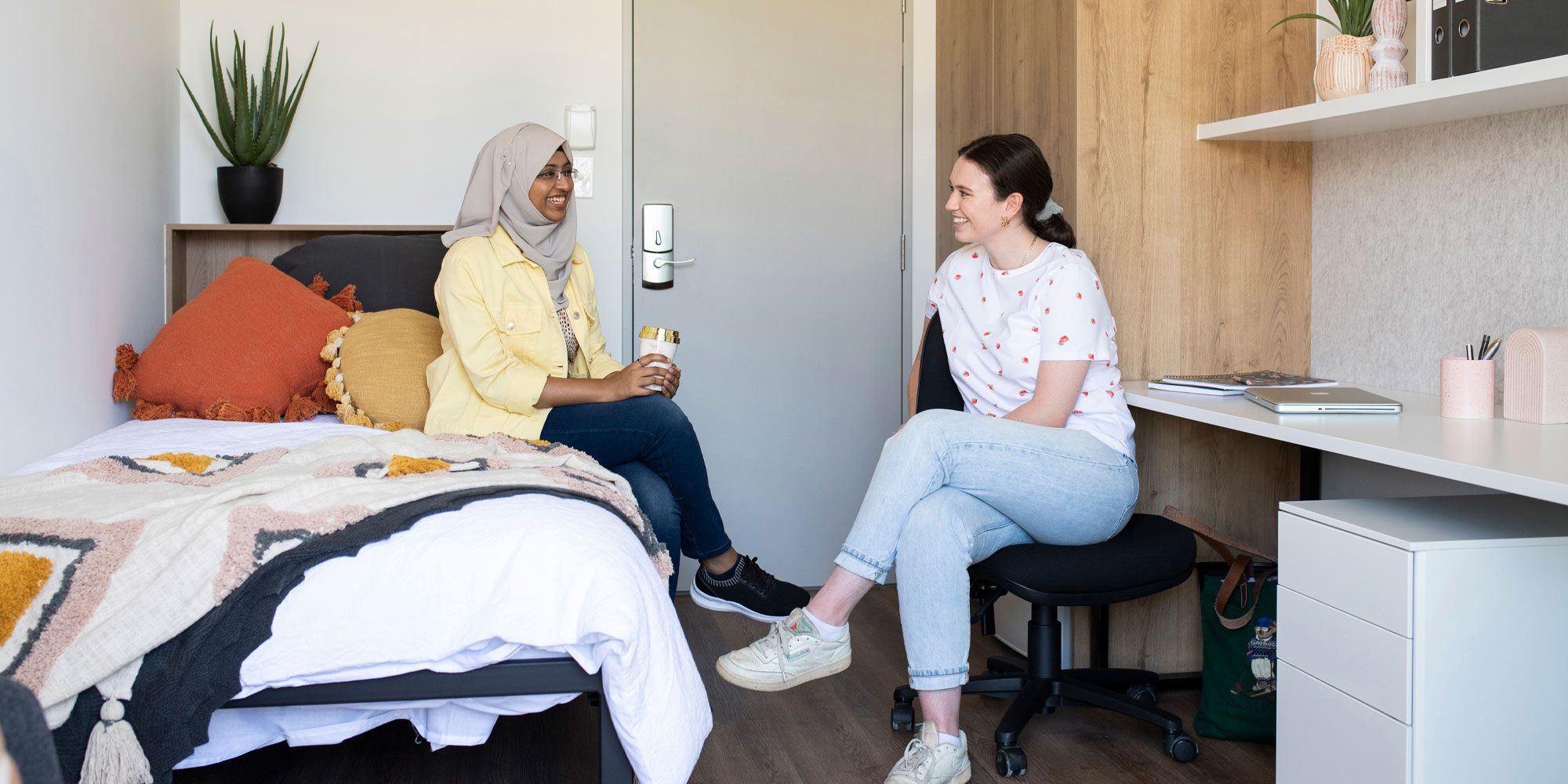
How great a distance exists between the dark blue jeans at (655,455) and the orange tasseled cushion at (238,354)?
0.64 metres

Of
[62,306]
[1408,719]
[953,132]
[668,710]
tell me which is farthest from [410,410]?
[1408,719]

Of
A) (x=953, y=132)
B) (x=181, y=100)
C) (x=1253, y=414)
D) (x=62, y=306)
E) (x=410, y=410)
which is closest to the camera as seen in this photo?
(x=1253, y=414)

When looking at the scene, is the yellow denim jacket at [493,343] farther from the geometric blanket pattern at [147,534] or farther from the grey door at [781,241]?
the grey door at [781,241]

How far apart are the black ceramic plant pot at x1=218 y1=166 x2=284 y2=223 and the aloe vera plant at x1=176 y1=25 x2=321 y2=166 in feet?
0.11

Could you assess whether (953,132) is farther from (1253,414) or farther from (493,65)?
(1253,414)

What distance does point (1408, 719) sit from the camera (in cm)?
152

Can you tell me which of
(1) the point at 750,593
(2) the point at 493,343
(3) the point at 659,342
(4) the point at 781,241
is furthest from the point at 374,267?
(1) the point at 750,593

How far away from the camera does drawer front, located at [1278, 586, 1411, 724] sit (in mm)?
1544

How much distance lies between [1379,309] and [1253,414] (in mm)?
688

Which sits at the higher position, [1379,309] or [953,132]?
[953,132]

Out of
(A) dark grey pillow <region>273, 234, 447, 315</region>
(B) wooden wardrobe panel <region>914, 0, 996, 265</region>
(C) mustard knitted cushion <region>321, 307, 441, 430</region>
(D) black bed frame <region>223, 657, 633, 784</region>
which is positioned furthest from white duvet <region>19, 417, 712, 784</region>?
(B) wooden wardrobe panel <region>914, 0, 996, 265</region>

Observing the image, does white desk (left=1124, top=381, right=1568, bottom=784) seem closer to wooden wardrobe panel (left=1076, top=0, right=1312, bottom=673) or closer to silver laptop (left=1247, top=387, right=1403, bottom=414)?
silver laptop (left=1247, top=387, right=1403, bottom=414)

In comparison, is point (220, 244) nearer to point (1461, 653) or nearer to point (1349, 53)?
point (1349, 53)

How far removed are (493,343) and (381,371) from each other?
28cm
